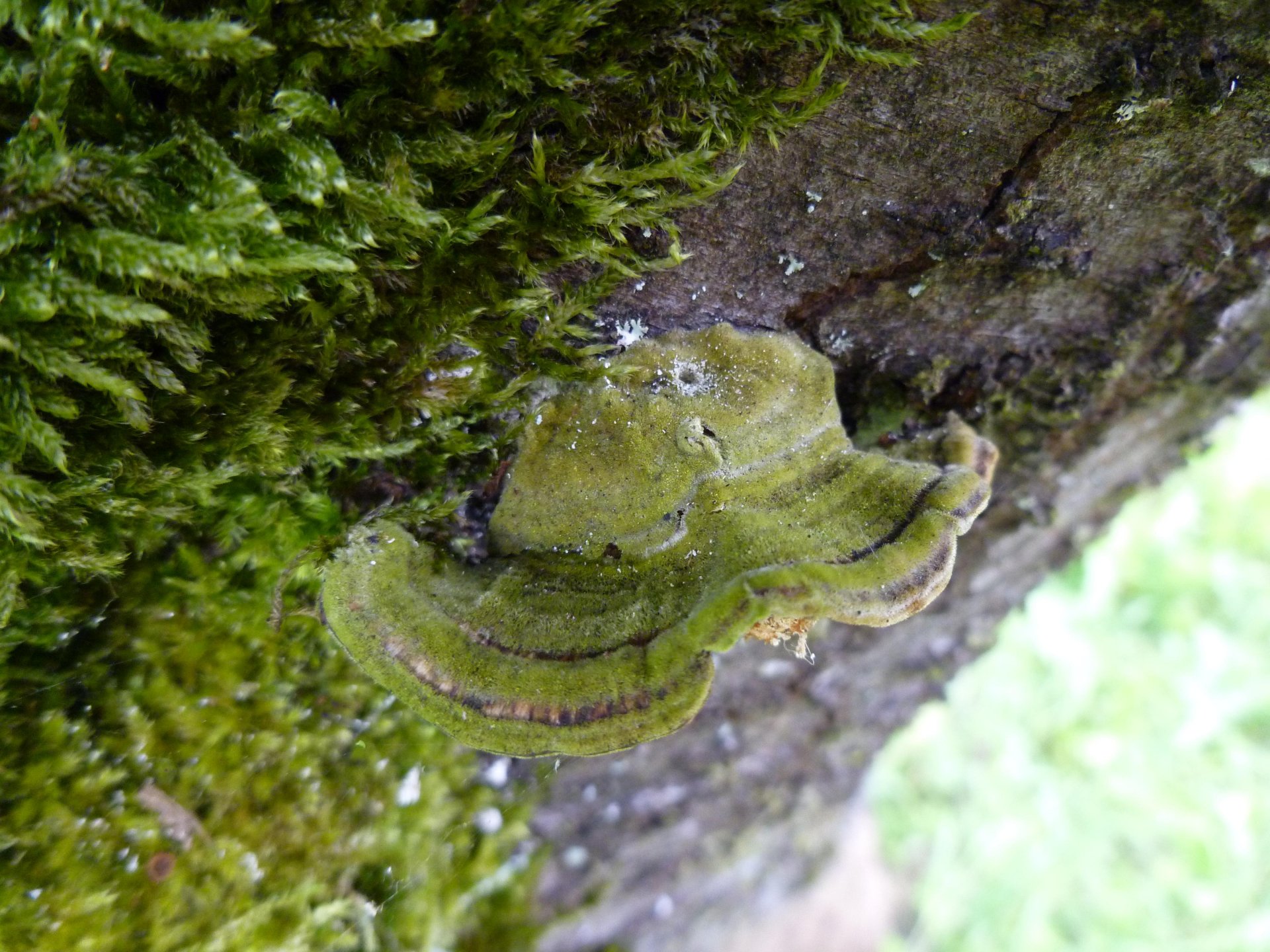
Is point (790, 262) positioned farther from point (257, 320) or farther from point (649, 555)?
point (257, 320)

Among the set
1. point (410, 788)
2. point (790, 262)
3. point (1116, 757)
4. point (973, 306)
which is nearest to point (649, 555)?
point (790, 262)

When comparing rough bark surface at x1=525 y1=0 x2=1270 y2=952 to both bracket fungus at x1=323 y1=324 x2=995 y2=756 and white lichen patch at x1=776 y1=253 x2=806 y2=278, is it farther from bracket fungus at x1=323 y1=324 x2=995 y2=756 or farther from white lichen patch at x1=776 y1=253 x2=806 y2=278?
bracket fungus at x1=323 y1=324 x2=995 y2=756

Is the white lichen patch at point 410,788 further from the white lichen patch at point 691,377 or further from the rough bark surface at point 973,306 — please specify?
the white lichen patch at point 691,377

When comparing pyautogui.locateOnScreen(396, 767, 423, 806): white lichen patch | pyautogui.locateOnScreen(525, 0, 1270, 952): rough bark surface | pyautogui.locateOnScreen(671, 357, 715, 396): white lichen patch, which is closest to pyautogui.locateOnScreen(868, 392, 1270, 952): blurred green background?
pyautogui.locateOnScreen(525, 0, 1270, 952): rough bark surface

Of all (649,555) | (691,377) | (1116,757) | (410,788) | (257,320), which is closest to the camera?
(257,320)

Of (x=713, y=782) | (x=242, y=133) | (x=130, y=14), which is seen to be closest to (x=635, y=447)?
(x=242, y=133)

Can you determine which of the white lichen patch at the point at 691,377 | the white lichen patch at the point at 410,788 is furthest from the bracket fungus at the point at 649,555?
the white lichen patch at the point at 410,788
